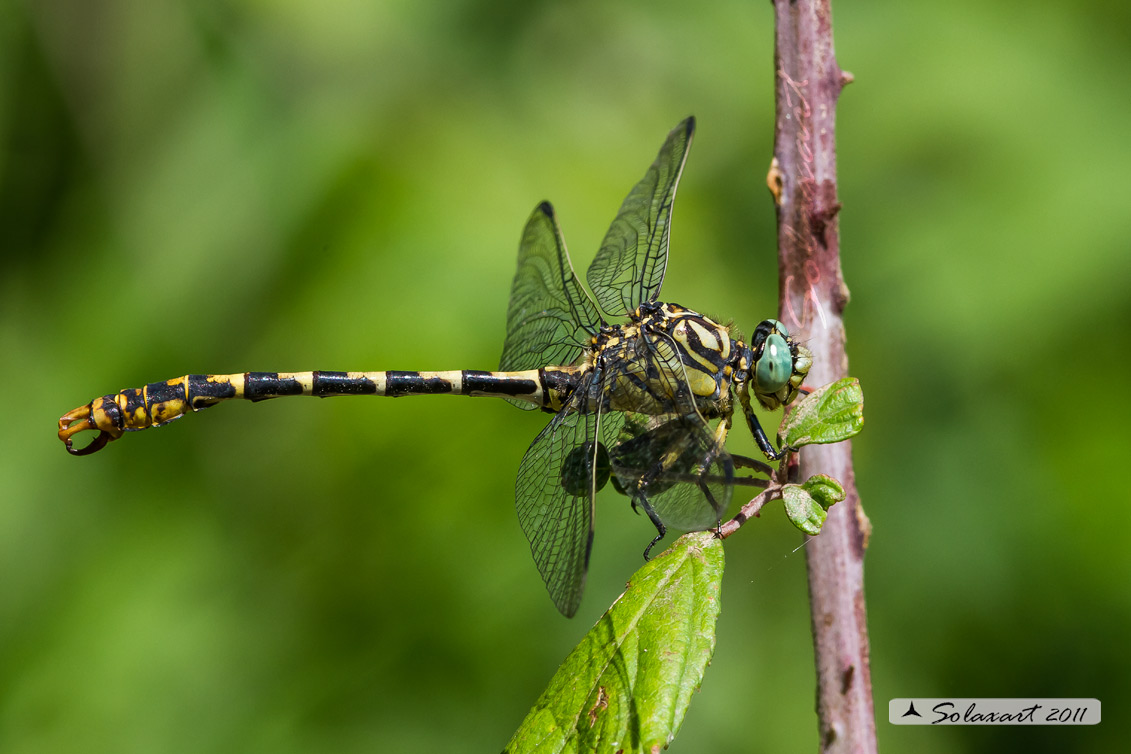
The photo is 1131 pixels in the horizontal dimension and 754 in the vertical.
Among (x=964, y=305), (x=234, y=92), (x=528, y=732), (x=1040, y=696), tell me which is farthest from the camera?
(x=234, y=92)

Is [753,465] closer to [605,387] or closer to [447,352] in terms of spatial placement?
[605,387]

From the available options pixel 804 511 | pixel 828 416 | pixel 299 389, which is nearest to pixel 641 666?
pixel 804 511

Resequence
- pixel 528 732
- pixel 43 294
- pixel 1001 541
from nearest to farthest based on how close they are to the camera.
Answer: pixel 528 732
pixel 1001 541
pixel 43 294

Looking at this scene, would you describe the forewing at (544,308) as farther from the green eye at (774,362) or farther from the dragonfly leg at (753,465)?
the dragonfly leg at (753,465)

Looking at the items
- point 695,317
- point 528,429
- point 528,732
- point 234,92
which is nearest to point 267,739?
point 528,429

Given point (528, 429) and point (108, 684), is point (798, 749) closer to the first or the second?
point (528, 429)

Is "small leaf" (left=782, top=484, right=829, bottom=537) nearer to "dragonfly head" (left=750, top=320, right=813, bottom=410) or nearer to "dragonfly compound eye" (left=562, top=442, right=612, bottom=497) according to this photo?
"dragonfly compound eye" (left=562, top=442, right=612, bottom=497)
